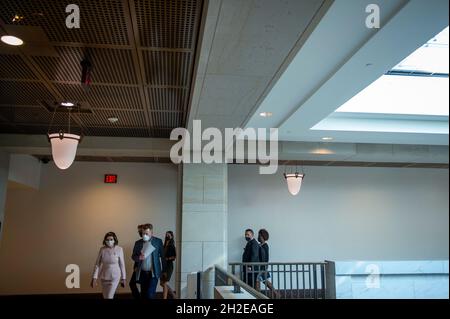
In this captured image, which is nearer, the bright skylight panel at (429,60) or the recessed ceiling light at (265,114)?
the bright skylight panel at (429,60)

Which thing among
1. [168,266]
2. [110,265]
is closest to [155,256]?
[168,266]

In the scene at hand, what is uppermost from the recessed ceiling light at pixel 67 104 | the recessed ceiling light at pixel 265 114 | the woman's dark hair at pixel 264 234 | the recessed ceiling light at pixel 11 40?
the recessed ceiling light at pixel 265 114

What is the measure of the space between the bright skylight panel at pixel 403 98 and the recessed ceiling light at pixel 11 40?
424 centimetres

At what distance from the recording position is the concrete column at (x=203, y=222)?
5992mm

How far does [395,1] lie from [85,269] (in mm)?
6671

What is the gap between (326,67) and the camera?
149 inches

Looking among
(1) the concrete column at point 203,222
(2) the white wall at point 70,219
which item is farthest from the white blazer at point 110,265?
(2) the white wall at point 70,219

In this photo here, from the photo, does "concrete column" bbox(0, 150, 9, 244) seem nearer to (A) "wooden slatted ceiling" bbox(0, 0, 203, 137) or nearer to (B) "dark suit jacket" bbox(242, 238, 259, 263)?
(A) "wooden slatted ceiling" bbox(0, 0, 203, 137)

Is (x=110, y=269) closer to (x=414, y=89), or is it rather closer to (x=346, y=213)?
(x=414, y=89)

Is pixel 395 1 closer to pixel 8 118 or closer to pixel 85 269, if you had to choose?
pixel 8 118

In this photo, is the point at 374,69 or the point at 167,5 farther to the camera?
the point at 374,69

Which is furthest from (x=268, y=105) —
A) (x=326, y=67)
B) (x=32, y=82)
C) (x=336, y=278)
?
(x=336, y=278)

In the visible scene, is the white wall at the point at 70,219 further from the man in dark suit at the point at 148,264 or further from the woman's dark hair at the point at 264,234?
the woman's dark hair at the point at 264,234
